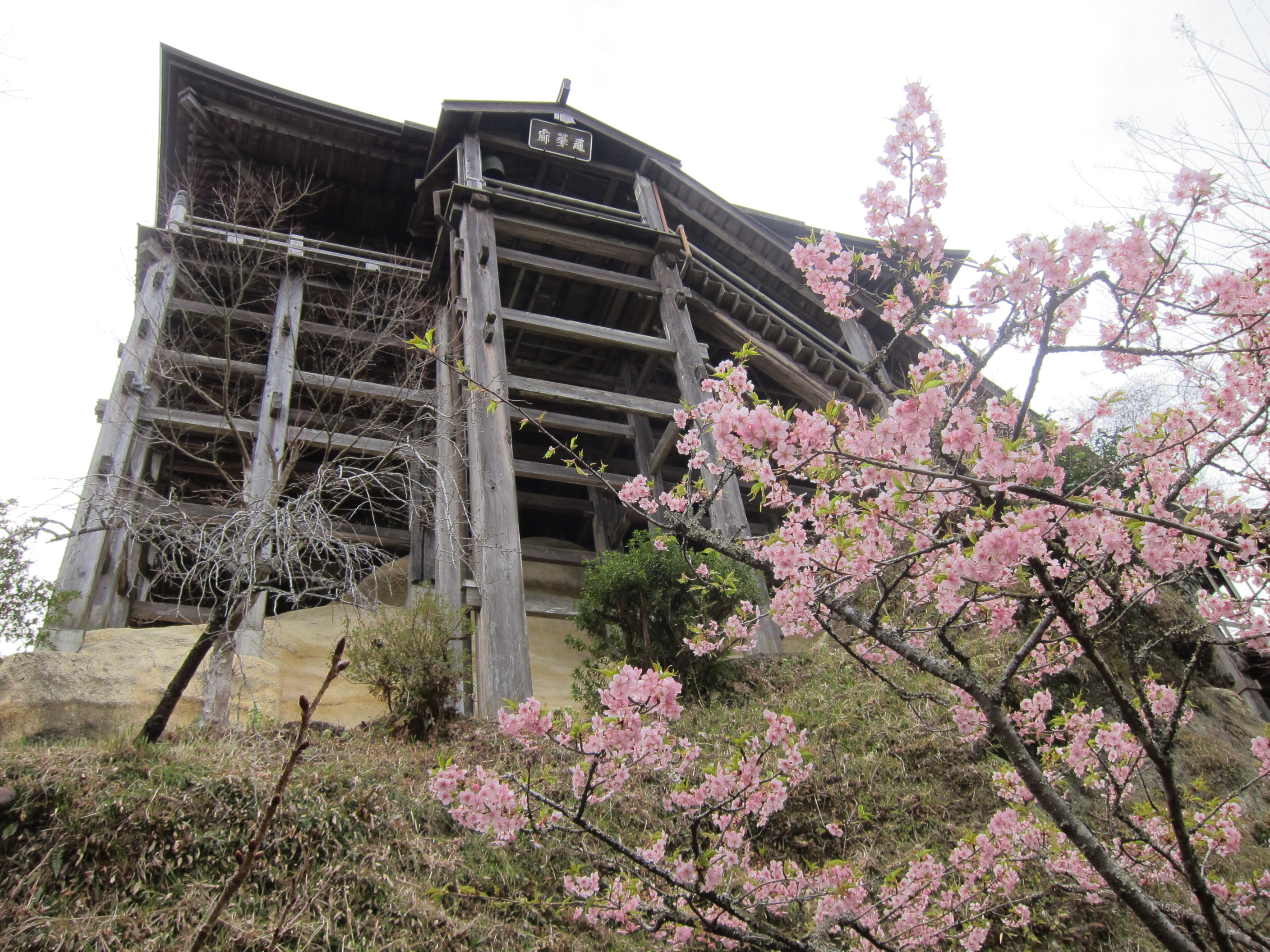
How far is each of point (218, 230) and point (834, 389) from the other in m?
9.41

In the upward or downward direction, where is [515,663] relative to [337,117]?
downward

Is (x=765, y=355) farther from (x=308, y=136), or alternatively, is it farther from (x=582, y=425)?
(x=308, y=136)

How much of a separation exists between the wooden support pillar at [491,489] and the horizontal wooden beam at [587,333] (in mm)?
279

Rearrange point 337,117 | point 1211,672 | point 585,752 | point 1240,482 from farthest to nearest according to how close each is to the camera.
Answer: point 337,117 < point 1211,672 < point 1240,482 < point 585,752

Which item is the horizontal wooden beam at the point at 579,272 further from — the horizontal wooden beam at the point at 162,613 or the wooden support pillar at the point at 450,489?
the horizontal wooden beam at the point at 162,613

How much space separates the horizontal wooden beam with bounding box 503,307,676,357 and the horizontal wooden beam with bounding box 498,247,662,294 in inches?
31.8

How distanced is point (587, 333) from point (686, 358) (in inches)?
52.5

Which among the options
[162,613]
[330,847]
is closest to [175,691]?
[330,847]

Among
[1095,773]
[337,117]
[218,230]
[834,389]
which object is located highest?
[337,117]

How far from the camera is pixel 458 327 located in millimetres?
10695

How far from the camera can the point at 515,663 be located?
669 cm

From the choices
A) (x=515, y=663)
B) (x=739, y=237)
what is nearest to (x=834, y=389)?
(x=739, y=237)

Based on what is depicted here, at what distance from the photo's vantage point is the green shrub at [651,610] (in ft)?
23.3

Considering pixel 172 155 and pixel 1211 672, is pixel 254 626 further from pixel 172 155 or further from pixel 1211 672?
pixel 1211 672
